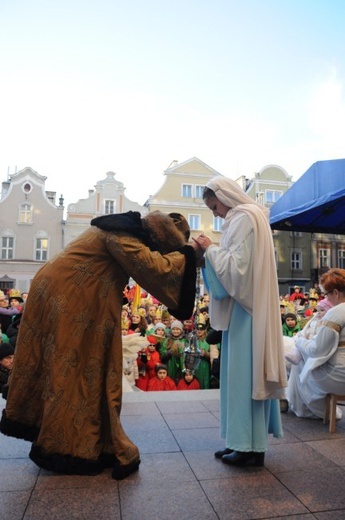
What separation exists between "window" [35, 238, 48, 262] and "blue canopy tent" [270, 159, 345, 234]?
76.4 feet

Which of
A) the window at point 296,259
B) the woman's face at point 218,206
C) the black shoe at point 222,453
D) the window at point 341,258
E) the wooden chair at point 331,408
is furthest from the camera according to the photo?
the window at point 341,258

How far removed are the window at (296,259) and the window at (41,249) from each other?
63.2ft

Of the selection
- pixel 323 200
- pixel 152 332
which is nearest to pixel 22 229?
pixel 152 332

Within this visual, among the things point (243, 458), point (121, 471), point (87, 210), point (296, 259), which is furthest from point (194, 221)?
point (121, 471)

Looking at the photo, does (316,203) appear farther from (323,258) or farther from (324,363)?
(323,258)

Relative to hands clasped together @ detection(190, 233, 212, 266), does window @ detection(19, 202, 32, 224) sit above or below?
above

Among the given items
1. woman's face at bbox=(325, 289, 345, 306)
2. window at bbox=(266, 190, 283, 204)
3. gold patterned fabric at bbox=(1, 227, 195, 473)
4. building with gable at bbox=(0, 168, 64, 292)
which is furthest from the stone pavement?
window at bbox=(266, 190, 283, 204)

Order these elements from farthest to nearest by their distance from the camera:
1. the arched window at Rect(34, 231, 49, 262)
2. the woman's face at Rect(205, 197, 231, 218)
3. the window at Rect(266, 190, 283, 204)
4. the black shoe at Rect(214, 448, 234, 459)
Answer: the window at Rect(266, 190, 283, 204)
the arched window at Rect(34, 231, 49, 262)
the woman's face at Rect(205, 197, 231, 218)
the black shoe at Rect(214, 448, 234, 459)

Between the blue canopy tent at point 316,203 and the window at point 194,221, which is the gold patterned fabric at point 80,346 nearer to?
the blue canopy tent at point 316,203

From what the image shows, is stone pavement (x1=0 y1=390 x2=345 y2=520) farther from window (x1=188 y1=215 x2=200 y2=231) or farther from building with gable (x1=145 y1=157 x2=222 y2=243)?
window (x1=188 y1=215 x2=200 y2=231)

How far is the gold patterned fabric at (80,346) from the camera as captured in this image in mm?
2387

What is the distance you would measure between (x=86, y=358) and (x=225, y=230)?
50.7 inches

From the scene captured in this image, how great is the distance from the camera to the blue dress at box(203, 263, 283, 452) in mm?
2625

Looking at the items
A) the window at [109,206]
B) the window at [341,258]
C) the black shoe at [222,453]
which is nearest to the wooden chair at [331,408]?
the black shoe at [222,453]
